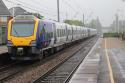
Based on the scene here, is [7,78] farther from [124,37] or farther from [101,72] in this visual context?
[124,37]

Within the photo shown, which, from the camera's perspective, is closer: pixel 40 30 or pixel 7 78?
pixel 7 78

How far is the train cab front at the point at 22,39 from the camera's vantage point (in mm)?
21359

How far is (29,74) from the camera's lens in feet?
59.0

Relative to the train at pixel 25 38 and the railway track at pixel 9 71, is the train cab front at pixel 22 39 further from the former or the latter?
the railway track at pixel 9 71

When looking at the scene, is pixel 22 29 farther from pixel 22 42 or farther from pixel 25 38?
pixel 22 42

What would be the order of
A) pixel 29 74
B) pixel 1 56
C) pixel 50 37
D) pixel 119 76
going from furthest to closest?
pixel 50 37, pixel 1 56, pixel 29 74, pixel 119 76

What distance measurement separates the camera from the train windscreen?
21750 mm

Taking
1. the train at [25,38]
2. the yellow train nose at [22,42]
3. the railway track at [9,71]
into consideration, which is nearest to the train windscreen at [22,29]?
the train at [25,38]

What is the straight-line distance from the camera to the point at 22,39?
21.4 meters

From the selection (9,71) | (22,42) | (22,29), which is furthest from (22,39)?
(9,71)

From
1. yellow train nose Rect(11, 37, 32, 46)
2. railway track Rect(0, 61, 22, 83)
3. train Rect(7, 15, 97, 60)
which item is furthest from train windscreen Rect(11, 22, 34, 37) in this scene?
railway track Rect(0, 61, 22, 83)

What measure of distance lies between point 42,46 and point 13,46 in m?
2.31

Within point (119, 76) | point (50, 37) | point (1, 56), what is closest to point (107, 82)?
point (119, 76)

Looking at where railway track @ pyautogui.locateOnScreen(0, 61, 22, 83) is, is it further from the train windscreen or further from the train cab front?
the train windscreen
